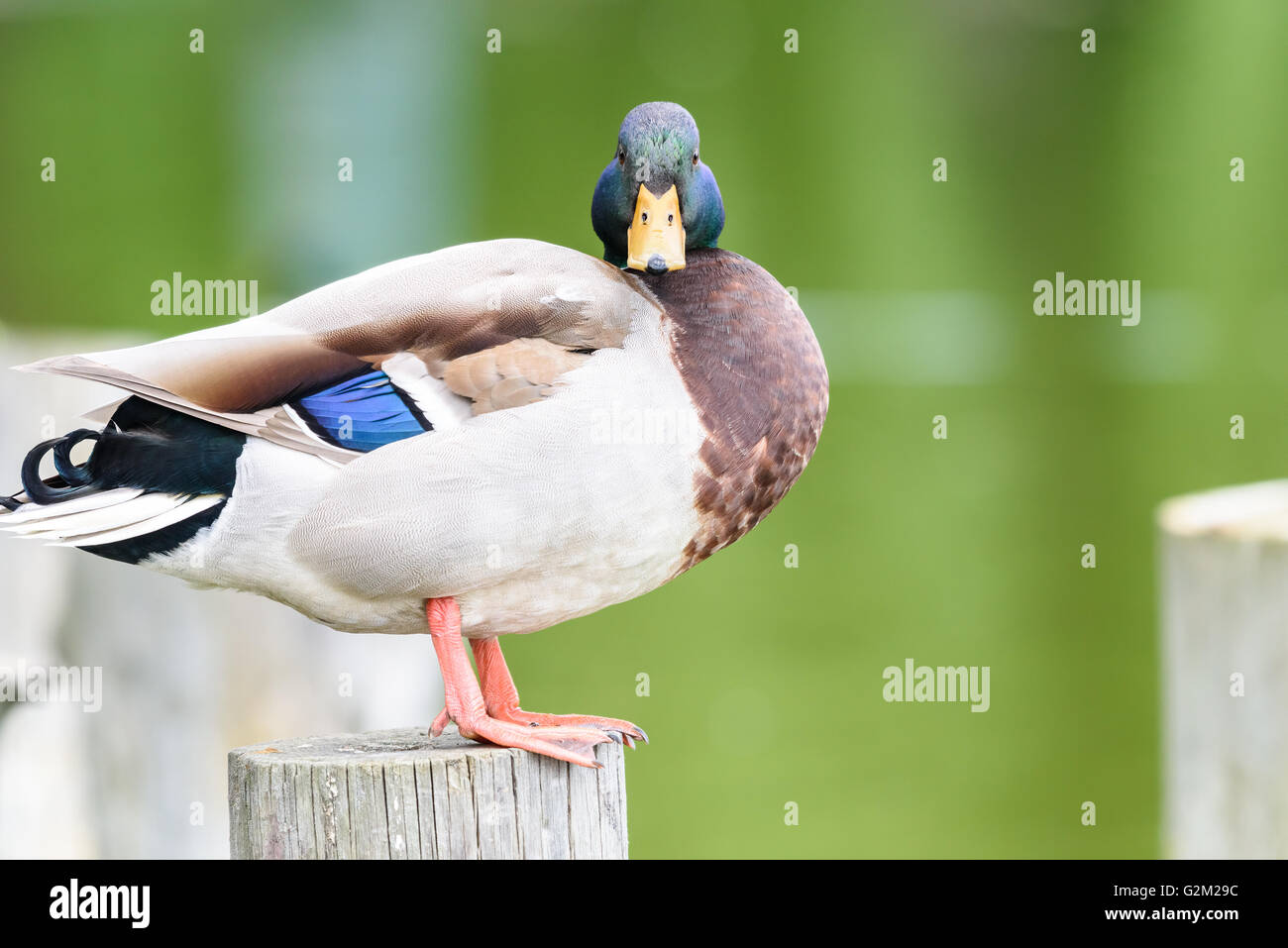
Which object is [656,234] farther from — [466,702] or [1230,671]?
[1230,671]

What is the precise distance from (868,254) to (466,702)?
572 centimetres

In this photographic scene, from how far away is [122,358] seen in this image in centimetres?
184

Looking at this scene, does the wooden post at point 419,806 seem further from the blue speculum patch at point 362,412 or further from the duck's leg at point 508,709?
the blue speculum patch at point 362,412

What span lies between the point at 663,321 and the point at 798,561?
519 centimetres

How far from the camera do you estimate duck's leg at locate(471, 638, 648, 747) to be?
2.10m

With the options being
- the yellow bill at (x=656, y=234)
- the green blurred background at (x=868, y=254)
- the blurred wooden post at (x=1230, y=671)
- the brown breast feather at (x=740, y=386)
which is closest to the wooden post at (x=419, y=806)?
the brown breast feather at (x=740, y=386)

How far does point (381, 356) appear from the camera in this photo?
1908 millimetres

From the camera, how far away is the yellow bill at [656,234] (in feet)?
6.44

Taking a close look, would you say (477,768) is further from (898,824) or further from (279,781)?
(898,824)

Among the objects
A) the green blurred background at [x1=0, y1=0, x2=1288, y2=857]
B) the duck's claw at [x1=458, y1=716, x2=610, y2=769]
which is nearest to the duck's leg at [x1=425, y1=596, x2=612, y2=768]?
the duck's claw at [x1=458, y1=716, x2=610, y2=769]

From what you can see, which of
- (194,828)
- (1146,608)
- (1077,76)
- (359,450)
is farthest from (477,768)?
(1077,76)

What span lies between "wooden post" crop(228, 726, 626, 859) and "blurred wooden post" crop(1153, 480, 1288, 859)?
212cm

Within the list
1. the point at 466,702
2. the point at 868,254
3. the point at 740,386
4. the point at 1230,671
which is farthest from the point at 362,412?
the point at 868,254

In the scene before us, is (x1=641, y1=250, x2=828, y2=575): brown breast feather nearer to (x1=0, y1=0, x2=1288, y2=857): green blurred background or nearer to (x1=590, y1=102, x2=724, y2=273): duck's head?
(x1=590, y1=102, x2=724, y2=273): duck's head
